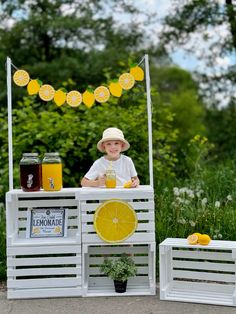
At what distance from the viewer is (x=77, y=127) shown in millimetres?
7926

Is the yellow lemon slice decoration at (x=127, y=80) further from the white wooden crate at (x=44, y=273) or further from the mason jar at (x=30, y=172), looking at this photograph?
the white wooden crate at (x=44, y=273)

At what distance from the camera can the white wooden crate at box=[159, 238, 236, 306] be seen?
500cm

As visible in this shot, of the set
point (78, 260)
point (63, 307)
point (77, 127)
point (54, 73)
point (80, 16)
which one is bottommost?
point (63, 307)

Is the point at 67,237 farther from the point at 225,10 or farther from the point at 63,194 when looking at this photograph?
the point at 225,10

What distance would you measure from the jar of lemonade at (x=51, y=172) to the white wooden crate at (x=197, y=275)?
3.62ft

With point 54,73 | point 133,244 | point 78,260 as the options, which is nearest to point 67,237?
point 78,260

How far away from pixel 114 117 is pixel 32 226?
2977mm

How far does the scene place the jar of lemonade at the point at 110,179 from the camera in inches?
208

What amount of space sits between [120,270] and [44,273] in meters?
0.69

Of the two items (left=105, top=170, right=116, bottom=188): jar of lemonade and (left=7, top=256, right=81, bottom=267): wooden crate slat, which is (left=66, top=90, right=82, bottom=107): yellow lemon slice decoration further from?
(left=7, top=256, right=81, bottom=267): wooden crate slat

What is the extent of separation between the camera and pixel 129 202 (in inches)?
206

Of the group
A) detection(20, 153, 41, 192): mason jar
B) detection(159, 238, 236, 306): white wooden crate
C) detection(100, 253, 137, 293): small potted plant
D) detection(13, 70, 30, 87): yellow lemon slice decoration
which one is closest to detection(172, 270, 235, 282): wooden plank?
detection(159, 238, 236, 306): white wooden crate

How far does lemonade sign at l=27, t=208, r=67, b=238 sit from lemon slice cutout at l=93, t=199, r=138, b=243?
0.38 m

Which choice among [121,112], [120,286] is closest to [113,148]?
[120,286]
